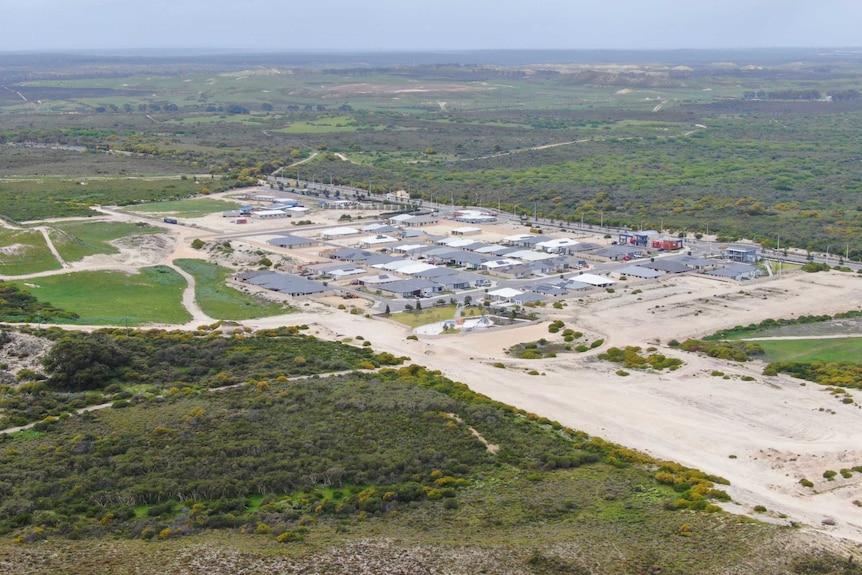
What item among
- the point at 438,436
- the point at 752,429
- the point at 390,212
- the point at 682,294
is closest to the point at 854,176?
the point at 390,212

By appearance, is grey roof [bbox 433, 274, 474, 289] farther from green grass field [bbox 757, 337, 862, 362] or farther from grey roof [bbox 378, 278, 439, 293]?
green grass field [bbox 757, 337, 862, 362]

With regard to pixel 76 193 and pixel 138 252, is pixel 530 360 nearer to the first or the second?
pixel 138 252

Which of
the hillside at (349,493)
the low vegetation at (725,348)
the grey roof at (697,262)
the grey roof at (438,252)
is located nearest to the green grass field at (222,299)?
the grey roof at (438,252)

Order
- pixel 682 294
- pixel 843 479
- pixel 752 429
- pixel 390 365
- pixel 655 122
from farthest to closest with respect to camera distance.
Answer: pixel 655 122, pixel 682 294, pixel 390 365, pixel 752 429, pixel 843 479

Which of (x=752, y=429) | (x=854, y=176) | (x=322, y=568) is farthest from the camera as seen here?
(x=854, y=176)

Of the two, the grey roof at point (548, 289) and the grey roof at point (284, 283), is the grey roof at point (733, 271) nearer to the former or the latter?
the grey roof at point (548, 289)

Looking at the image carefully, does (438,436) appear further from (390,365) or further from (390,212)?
(390,212)

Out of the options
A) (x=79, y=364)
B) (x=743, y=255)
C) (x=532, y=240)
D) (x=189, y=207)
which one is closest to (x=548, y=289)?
(x=532, y=240)
